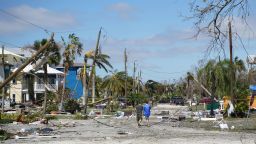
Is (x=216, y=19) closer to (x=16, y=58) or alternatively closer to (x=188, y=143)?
(x=188, y=143)

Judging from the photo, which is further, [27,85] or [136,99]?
[27,85]

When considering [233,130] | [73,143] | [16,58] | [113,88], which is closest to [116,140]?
[73,143]

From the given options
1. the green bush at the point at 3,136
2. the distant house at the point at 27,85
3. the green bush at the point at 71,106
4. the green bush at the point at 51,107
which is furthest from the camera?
the distant house at the point at 27,85

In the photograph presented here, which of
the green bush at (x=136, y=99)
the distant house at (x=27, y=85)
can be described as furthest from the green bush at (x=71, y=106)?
the distant house at (x=27, y=85)

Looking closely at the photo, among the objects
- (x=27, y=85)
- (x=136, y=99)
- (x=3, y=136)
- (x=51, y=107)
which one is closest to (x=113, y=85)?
(x=27, y=85)

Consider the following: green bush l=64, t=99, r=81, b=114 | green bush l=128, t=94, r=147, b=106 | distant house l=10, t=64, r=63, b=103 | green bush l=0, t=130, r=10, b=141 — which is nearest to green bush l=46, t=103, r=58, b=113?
green bush l=64, t=99, r=81, b=114

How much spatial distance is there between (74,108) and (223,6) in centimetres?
4782

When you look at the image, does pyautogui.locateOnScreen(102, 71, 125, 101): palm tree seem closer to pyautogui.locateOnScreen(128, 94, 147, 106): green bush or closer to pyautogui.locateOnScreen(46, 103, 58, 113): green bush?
pyautogui.locateOnScreen(128, 94, 147, 106): green bush

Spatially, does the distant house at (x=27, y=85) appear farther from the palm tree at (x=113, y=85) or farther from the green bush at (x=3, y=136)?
the green bush at (x=3, y=136)

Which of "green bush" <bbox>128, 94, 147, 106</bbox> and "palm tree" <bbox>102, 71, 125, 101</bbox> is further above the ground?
"palm tree" <bbox>102, 71, 125, 101</bbox>

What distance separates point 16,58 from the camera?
9025cm

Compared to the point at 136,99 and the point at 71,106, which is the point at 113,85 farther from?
the point at 71,106

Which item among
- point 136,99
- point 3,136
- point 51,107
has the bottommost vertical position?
point 3,136

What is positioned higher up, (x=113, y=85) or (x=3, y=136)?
(x=113, y=85)
